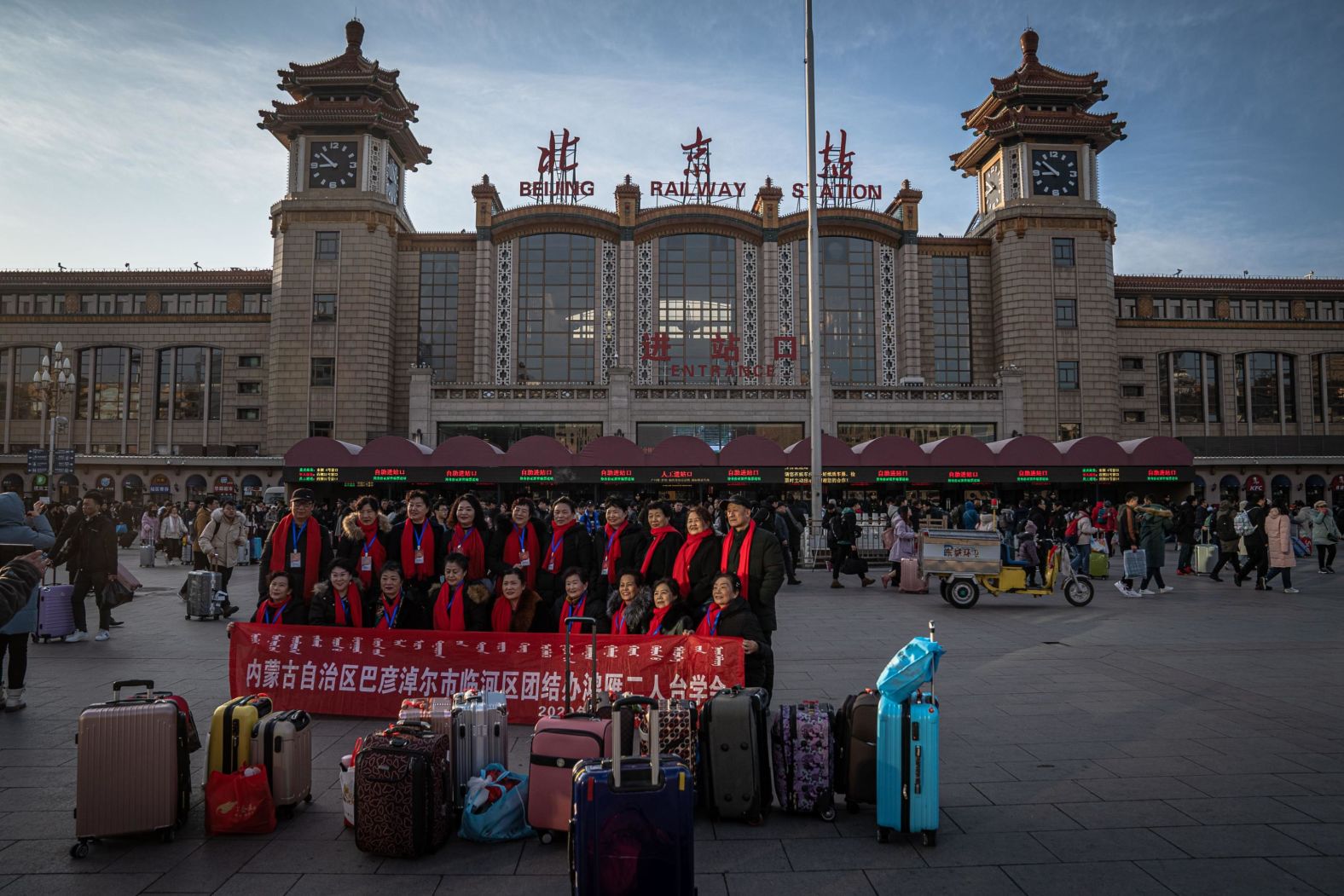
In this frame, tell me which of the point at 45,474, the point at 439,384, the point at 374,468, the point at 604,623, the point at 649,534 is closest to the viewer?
the point at 604,623

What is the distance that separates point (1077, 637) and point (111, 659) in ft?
44.0

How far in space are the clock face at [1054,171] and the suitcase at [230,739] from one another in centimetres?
5161

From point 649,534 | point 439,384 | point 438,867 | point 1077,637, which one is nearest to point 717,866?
point 438,867

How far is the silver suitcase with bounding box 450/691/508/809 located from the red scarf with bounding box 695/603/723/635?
2.28 meters

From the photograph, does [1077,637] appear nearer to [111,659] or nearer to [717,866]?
[717,866]

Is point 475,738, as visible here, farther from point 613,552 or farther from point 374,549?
point 374,549

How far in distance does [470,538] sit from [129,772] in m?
5.09

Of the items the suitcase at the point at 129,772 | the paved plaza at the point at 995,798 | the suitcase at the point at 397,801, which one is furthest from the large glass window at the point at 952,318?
the suitcase at the point at 129,772

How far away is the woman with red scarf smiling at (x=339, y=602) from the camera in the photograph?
8.59 metres

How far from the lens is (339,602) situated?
8641 millimetres

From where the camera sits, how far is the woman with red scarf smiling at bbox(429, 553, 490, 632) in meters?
8.30

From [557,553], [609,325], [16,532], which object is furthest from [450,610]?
[609,325]

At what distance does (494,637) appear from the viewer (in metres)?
7.86

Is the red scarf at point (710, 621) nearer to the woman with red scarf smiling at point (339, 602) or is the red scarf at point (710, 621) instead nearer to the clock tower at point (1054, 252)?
the woman with red scarf smiling at point (339, 602)
